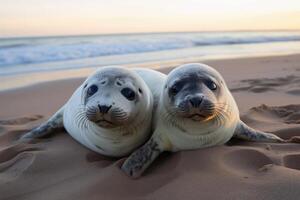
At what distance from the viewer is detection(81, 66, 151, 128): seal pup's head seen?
2.88 metres

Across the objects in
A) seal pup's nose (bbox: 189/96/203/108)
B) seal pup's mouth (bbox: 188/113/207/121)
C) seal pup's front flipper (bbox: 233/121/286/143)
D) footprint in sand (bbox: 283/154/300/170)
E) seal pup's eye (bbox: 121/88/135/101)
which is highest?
seal pup's nose (bbox: 189/96/203/108)

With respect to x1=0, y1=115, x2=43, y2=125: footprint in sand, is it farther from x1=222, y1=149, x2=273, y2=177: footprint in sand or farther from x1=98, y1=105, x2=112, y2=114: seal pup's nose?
x1=222, y1=149, x2=273, y2=177: footprint in sand

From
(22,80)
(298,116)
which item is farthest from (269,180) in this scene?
(22,80)

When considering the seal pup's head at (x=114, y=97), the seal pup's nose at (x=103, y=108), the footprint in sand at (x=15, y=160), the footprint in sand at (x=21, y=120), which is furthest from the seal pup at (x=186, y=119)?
the footprint in sand at (x=21, y=120)

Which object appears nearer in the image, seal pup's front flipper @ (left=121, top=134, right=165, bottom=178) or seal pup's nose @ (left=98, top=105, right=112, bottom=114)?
seal pup's nose @ (left=98, top=105, right=112, bottom=114)

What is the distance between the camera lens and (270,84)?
657 centimetres

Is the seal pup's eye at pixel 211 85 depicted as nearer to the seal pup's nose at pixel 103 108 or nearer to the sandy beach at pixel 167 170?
the sandy beach at pixel 167 170

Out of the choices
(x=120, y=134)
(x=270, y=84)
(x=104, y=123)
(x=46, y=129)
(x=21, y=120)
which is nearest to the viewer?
(x=104, y=123)

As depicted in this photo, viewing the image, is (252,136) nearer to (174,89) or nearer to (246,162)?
(246,162)

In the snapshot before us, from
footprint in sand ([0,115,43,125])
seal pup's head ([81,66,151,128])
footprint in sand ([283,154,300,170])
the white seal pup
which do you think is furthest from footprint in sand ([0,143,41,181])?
footprint in sand ([283,154,300,170])

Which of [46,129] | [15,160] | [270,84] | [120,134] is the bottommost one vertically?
[270,84]

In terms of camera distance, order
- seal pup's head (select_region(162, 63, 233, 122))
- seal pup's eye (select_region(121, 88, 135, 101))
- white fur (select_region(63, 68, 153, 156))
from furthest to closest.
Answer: white fur (select_region(63, 68, 153, 156)), seal pup's eye (select_region(121, 88, 135, 101)), seal pup's head (select_region(162, 63, 233, 122))

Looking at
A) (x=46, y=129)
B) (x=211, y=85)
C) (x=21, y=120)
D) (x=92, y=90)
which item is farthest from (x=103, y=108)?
(x=21, y=120)

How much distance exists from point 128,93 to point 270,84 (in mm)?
3962
